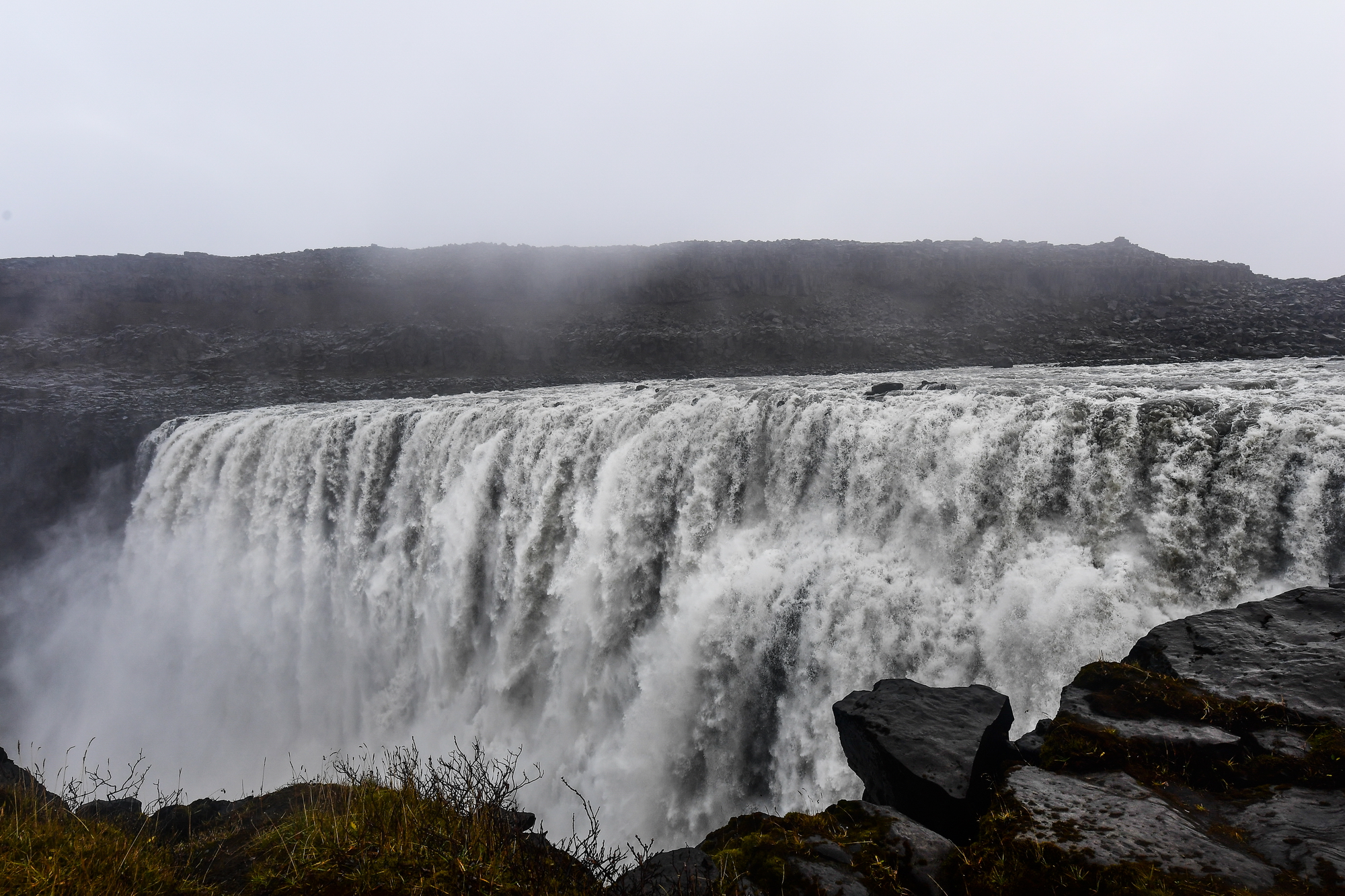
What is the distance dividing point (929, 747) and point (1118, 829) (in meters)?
1.09

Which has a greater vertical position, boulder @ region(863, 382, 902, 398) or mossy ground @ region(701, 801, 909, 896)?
boulder @ region(863, 382, 902, 398)

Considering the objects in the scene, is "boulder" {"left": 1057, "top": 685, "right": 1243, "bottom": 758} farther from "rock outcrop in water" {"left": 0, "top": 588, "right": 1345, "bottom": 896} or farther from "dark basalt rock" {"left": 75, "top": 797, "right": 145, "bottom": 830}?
"dark basalt rock" {"left": 75, "top": 797, "right": 145, "bottom": 830}

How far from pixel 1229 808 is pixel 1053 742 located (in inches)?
34.7

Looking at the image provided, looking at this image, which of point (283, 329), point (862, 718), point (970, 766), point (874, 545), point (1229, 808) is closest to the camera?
point (1229, 808)

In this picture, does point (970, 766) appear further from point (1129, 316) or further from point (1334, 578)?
point (1129, 316)

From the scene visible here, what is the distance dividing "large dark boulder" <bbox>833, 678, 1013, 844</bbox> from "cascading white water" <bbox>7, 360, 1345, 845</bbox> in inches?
104

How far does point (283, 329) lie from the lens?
1430 inches

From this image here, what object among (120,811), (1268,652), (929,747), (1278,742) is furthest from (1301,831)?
(120,811)

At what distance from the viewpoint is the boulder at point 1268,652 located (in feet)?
12.7

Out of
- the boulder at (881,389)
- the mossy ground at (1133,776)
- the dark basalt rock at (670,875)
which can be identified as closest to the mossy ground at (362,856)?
the dark basalt rock at (670,875)

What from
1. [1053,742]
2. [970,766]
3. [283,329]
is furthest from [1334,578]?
[283,329]

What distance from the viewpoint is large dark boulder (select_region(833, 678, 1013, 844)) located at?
3646 millimetres

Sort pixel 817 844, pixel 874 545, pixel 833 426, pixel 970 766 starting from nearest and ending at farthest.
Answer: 1. pixel 817 844
2. pixel 970 766
3. pixel 874 545
4. pixel 833 426

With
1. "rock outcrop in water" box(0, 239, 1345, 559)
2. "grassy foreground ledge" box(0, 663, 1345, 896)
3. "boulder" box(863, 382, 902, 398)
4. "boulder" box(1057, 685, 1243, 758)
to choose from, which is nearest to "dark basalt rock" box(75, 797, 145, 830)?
"grassy foreground ledge" box(0, 663, 1345, 896)
